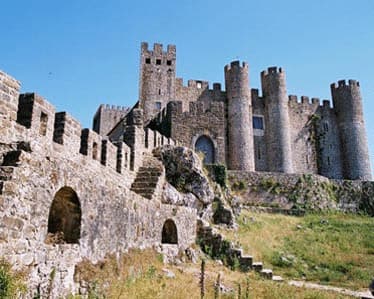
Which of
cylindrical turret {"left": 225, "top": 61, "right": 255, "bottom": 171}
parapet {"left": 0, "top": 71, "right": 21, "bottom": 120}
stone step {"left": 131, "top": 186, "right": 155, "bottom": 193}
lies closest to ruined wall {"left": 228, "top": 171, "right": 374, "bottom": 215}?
cylindrical turret {"left": 225, "top": 61, "right": 255, "bottom": 171}

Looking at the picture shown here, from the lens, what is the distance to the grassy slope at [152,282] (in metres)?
6.38

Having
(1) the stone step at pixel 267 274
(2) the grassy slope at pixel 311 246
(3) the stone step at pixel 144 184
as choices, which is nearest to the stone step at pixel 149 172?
(3) the stone step at pixel 144 184

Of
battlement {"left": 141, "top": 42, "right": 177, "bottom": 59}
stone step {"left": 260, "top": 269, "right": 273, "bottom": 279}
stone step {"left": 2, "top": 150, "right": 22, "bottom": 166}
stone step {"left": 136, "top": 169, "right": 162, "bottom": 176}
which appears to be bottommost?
stone step {"left": 260, "top": 269, "right": 273, "bottom": 279}

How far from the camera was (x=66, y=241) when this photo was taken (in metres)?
6.34

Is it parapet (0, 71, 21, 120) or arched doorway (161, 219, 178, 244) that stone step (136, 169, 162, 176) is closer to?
arched doorway (161, 219, 178, 244)

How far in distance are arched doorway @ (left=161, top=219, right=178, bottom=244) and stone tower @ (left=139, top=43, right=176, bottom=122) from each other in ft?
64.1

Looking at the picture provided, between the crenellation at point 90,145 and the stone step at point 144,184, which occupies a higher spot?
the crenellation at point 90,145

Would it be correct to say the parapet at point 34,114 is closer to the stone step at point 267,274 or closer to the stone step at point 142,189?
the stone step at point 142,189

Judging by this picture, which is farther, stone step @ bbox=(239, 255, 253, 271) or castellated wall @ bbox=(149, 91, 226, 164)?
castellated wall @ bbox=(149, 91, 226, 164)

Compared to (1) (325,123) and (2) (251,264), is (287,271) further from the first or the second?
(1) (325,123)

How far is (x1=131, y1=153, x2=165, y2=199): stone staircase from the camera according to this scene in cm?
1317

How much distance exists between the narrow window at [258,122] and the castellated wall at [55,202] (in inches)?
939

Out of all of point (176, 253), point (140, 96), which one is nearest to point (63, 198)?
point (176, 253)

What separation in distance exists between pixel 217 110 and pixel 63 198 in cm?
2365
